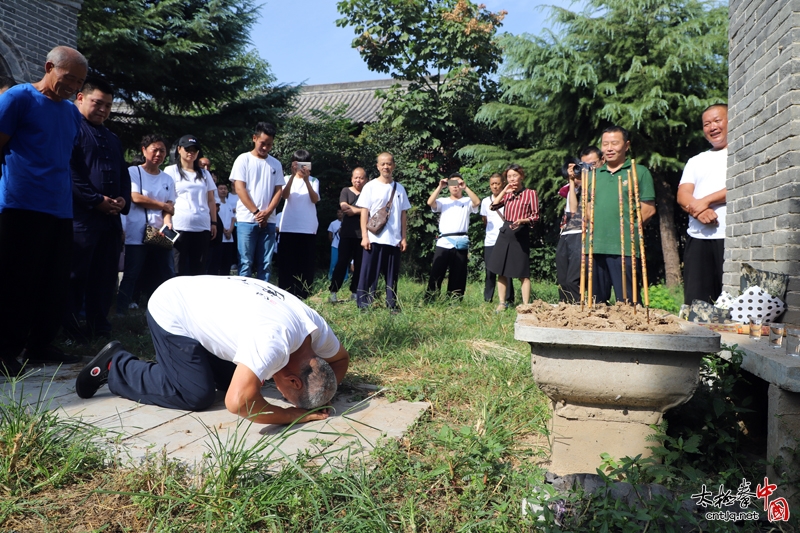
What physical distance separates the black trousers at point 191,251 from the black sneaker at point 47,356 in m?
2.00

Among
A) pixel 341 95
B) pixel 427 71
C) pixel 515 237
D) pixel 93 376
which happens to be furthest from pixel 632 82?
pixel 341 95

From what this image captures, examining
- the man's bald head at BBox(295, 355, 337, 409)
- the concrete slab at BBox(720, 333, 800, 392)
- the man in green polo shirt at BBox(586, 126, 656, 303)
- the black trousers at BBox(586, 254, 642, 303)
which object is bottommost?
the man's bald head at BBox(295, 355, 337, 409)

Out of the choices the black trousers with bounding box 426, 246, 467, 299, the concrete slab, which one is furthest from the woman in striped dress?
the concrete slab

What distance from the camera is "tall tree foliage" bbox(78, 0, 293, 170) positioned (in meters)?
10.9

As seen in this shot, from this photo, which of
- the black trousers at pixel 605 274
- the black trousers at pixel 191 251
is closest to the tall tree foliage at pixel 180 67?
the black trousers at pixel 191 251

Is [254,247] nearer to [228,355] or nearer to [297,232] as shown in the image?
[297,232]

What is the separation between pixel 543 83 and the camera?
36.4 ft

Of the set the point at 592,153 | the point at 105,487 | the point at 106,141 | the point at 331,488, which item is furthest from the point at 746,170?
the point at 106,141

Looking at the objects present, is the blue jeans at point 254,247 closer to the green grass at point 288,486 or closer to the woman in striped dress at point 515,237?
the woman in striped dress at point 515,237

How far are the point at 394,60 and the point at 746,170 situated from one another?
33.4 ft

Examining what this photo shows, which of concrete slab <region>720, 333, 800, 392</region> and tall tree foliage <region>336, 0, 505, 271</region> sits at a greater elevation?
tall tree foliage <region>336, 0, 505, 271</region>

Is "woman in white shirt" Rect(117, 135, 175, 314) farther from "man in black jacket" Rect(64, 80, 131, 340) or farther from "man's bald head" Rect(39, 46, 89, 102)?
"man's bald head" Rect(39, 46, 89, 102)

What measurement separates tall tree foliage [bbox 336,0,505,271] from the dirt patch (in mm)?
9646

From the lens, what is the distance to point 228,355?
2922 millimetres
